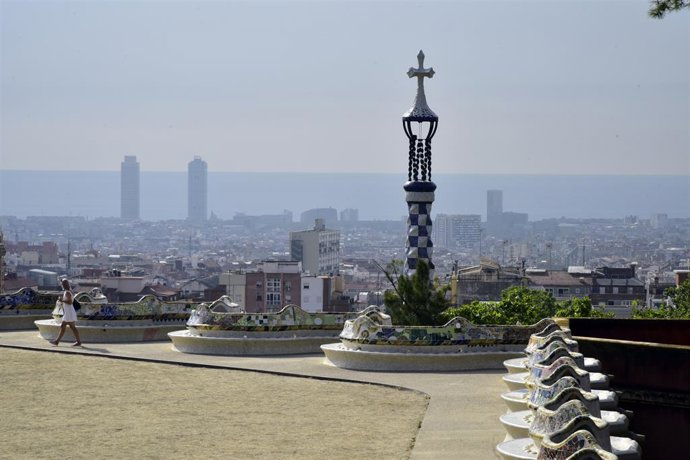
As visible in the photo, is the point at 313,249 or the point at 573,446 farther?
the point at 313,249

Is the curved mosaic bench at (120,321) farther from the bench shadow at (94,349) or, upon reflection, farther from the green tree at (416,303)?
the green tree at (416,303)

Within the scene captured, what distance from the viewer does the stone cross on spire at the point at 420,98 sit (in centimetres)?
2983

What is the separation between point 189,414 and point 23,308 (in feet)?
34.6

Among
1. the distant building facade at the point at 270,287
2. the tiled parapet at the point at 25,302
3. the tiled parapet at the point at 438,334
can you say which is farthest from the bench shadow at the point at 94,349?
the distant building facade at the point at 270,287

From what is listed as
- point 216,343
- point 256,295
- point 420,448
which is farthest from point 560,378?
point 256,295

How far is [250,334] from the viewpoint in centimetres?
2300

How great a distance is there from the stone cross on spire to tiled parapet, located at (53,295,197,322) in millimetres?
6833

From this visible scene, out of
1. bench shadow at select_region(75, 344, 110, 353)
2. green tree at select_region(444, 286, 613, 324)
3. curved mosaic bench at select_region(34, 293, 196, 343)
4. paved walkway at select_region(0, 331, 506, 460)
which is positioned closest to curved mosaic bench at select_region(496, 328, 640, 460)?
paved walkway at select_region(0, 331, 506, 460)

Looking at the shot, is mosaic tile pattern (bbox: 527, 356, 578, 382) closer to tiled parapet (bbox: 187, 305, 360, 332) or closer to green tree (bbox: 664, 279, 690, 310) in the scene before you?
tiled parapet (bbox: 187, 305, 360, 332)

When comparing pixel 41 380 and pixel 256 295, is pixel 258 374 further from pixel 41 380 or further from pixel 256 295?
pixel 256 295

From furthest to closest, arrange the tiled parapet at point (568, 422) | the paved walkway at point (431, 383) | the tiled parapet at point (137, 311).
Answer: the tiled parapet at point (137, 311), the paved walkway at point (431, 383), the tiled parapet at point (568, 422)

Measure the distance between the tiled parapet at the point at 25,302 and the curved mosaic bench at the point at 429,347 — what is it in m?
7.74

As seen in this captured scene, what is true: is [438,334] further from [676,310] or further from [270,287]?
[270,287]

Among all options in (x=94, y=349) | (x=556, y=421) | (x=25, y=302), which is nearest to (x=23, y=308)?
(x=25, y=302)
